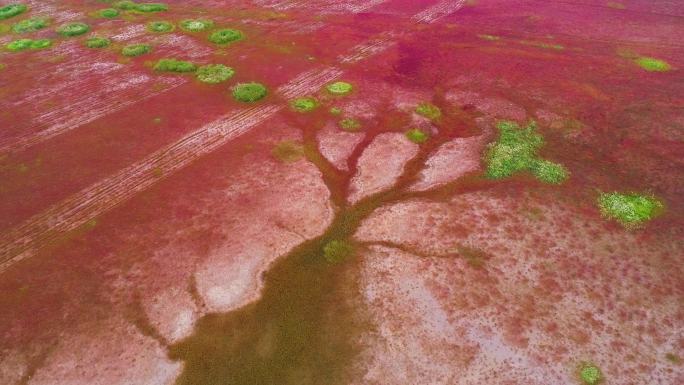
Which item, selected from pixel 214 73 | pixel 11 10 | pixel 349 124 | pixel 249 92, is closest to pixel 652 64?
pixel 349 124

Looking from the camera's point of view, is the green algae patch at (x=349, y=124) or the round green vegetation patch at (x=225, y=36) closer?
the green algae patch at (x=349, y=124)

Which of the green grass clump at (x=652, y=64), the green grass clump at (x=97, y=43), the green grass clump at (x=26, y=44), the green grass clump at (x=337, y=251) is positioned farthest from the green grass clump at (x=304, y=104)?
the green grass clump at (x=652, y=64)

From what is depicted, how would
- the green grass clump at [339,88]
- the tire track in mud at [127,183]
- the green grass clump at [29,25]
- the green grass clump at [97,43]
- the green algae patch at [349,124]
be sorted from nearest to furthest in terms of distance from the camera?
the tire track in mud at [127,183]
the green algae patch at [349,124]
the green grass clump at [339,88]
the green grass clump at [97,43]
the green grass clump at [29,25]

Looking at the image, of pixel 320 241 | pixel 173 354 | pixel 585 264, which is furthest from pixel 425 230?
pixel 173 354

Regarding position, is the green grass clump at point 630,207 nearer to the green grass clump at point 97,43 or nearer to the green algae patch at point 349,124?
the green algae patch at point 349,124

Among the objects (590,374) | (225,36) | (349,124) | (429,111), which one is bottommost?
(590,374)

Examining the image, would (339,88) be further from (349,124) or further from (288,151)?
(288,151)

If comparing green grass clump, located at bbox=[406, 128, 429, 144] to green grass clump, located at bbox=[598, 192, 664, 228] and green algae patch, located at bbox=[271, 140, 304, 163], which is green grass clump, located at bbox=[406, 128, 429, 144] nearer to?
green algae patch, located at bbox=[271, 140, 304, 163]
